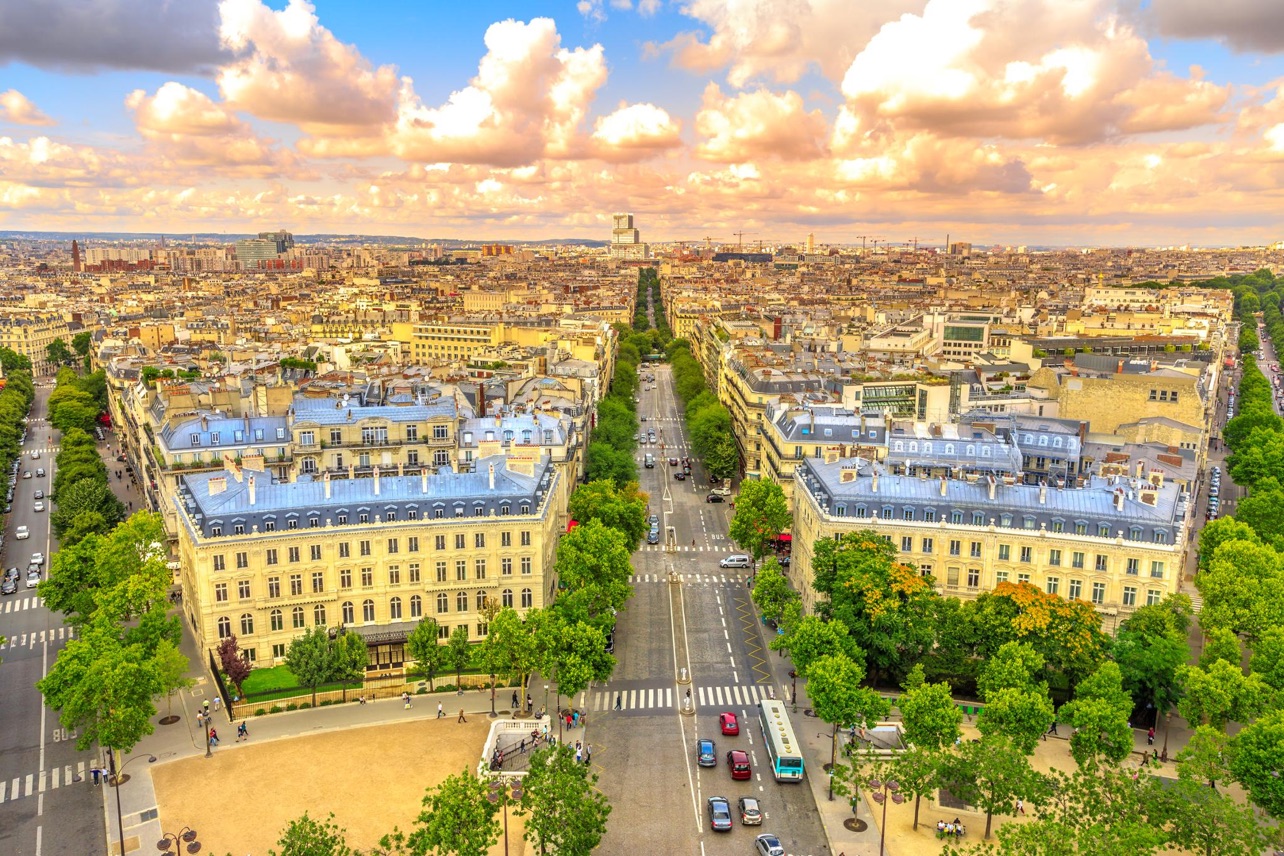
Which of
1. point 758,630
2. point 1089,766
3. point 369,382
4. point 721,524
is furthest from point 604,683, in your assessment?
point 369,382

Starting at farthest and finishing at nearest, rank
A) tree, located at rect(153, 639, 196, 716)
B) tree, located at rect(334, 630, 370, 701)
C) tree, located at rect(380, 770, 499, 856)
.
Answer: tree, located at rect(334, 630, 370, 701) → tree, located at rect(153, 639, 196, 716) → tree, located at rect(380, 770, 499, 856)

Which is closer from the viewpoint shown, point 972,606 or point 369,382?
point 972,606

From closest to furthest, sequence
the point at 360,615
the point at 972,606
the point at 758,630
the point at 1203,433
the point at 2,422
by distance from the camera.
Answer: the point at 972,606, the point at 360,615, the point at 758,630, the point at 1203,433, the point at 2,422

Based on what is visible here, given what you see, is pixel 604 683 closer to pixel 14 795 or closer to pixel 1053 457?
pixel 14 795

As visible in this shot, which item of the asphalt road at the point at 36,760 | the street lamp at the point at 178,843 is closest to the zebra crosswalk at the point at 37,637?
the asphalt road at the point at 36,760

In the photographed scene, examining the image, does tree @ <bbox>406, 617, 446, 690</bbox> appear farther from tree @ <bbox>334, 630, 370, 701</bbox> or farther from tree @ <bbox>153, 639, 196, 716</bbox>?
tree @ <bbox>153, 639, 196, 716</bbox>

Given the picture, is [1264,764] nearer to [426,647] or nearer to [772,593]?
[772,593]

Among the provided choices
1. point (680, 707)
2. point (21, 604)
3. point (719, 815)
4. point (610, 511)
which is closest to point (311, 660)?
point (680, 707)

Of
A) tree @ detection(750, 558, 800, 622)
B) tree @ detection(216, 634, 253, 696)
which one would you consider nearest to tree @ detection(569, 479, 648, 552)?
tree @ detection(750, 558, 800, 622)
